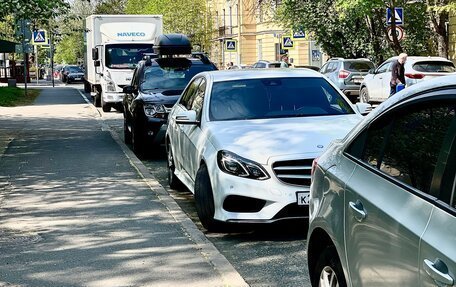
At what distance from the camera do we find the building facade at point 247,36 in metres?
52.8

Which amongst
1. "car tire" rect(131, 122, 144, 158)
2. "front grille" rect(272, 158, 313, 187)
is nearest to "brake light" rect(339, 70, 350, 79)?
"car tire" rect(131, 122, 144, 158)

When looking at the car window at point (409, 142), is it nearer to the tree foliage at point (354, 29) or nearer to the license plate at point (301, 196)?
the license plate at point (301, 196)

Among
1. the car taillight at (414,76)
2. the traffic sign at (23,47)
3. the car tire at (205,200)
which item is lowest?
the car tire at (205,200)

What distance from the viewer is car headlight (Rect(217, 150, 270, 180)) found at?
6402mm

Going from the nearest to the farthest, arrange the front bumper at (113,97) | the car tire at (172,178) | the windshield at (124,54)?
the car tire at (172,178) → the front bumper at (113,97) → the windshield at (124,54)

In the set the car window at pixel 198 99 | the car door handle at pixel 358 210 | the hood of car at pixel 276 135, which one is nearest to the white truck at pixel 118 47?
the car window at pixel 198 99

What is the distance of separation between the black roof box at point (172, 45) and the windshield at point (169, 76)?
625cm

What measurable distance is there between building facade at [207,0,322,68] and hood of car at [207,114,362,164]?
1621 inches

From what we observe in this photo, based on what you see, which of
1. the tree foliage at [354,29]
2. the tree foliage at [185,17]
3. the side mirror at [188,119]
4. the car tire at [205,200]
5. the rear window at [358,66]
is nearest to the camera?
the car tire at [205,200]

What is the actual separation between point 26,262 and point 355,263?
3.33 meters

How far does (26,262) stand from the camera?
5.83 metres

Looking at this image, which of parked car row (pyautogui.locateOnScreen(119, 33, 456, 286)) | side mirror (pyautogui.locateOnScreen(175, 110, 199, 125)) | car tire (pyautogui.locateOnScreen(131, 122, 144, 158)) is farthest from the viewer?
car tire (pyautogui.locateOnScreen(131, 122, 144, 158))

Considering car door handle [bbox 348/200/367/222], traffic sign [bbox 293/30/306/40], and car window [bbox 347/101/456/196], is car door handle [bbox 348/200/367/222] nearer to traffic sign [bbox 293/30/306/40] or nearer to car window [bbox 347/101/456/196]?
car window [bbox 347/101/456/196]

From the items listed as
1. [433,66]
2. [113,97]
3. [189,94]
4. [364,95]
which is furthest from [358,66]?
[189,94]
